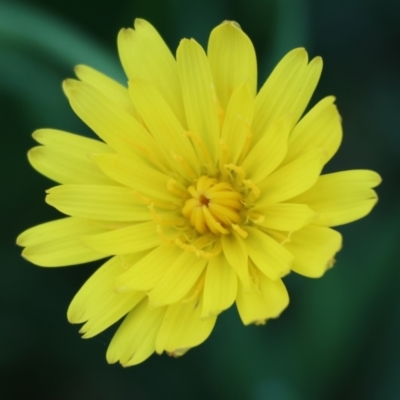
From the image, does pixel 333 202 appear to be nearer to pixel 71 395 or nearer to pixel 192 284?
pixel 192 284

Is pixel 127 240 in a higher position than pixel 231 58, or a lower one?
lower

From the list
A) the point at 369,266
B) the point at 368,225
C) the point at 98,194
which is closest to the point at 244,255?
the point at 98,194

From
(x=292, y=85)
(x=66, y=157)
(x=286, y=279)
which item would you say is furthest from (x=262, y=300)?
(x=286, y=279)

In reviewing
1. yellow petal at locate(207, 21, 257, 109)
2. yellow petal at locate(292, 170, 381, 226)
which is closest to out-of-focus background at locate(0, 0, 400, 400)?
yellow petal at locate(207, 21, 257, 109)

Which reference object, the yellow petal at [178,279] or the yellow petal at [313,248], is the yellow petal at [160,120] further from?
the yellow petal at [313,248]

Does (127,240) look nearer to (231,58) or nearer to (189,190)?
(189,190)
